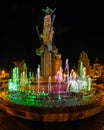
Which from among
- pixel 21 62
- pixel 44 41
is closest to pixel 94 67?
pixel 21 62

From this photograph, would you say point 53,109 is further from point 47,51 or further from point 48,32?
point 48,32

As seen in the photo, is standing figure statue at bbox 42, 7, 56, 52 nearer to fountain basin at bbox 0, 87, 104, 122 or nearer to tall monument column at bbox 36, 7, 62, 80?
tall monument column at bbox 36, 7, 62, 80

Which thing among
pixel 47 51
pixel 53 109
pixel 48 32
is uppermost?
pixel 48 32

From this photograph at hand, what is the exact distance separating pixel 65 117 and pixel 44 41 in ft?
26.6

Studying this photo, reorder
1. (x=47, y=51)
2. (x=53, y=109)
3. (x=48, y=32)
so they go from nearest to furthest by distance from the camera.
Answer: (x=53, y=109) < (x=47, y=51) < (x=48, y=32)

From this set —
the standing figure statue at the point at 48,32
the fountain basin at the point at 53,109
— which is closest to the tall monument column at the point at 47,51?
the standing figure statue at the point at 48,32

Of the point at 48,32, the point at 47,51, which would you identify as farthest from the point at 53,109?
the point at 48,32

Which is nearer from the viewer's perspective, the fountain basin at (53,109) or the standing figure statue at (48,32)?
the fountain basin at (53,109)

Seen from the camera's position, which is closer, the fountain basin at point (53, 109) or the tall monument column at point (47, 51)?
the fountain basin at point (53, 109)

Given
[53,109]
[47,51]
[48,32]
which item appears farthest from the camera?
[48,32]

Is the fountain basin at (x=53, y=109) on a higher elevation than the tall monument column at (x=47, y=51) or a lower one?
lower

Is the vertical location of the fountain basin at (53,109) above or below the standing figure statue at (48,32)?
below

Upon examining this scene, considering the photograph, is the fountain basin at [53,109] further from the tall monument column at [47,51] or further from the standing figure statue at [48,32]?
the standing figure statue at [48,32]

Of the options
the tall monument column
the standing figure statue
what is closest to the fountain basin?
the tall monument column
